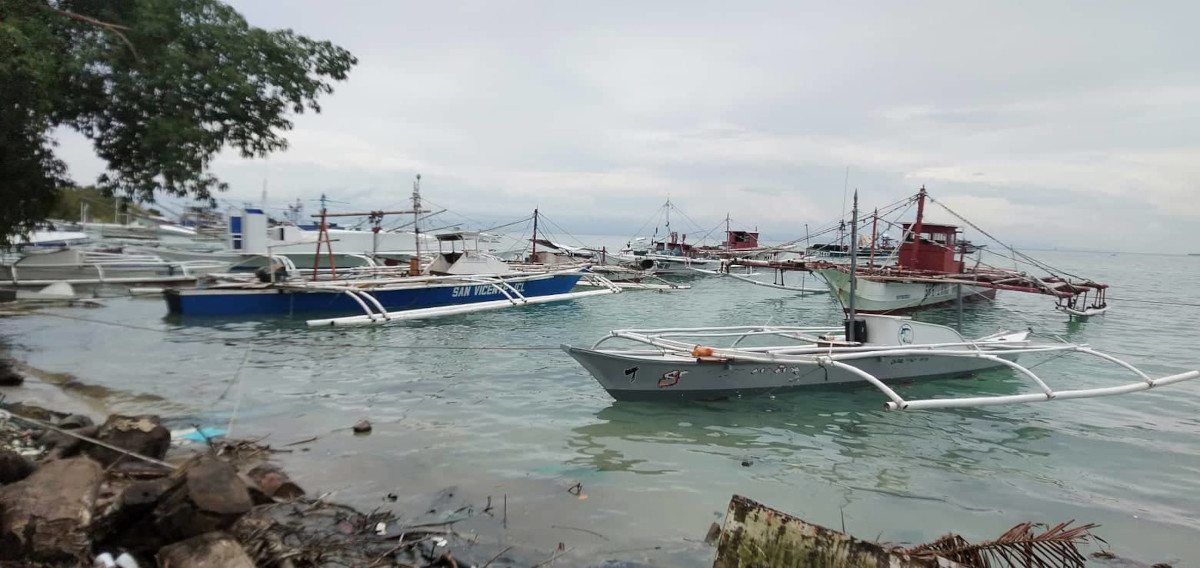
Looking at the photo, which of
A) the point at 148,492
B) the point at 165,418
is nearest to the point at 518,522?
the point at 148,492

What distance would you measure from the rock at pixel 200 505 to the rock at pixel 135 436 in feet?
8.43

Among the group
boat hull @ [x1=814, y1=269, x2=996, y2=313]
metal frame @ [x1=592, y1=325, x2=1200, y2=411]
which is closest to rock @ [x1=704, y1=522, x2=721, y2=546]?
metal frame @ [x1=592, y1=325, x2=1200, y2=411]

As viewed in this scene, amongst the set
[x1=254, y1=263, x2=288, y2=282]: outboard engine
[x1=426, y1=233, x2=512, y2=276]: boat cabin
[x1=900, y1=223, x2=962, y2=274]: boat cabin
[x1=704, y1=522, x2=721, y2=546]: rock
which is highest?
[x1=900, y1=223, x2=962, y2=274]: boat cabin

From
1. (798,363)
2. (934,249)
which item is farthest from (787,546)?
(934,249)

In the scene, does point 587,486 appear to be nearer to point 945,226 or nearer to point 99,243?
point 945,226

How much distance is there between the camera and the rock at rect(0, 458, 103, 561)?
433 cm

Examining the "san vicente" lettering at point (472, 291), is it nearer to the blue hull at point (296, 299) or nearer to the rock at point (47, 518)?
the blue hull at point (296, 299)

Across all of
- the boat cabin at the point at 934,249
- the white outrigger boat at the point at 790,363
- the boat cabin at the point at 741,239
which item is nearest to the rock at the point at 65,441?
the white outrigger boat at the point at 790,363

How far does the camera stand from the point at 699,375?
37.8 feet

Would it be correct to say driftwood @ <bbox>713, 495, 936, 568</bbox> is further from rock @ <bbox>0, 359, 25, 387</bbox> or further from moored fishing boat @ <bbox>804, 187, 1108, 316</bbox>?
moored fishing boat @ <bbox>804, 187, 1108, 316</bbox>

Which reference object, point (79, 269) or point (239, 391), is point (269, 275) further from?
point (239, 391)

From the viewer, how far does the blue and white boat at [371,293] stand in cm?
2156

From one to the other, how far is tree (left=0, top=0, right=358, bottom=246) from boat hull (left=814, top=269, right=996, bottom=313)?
21911 mm

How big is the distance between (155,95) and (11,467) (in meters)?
8.50
